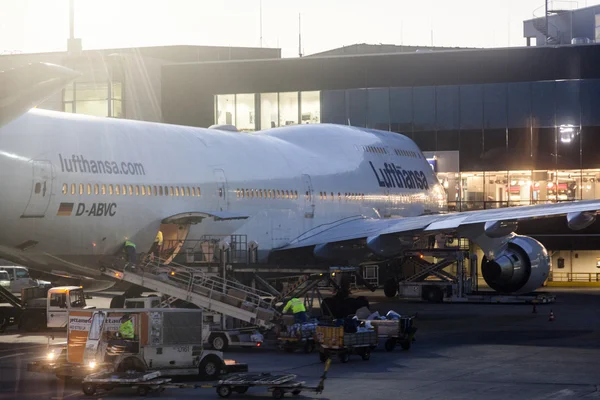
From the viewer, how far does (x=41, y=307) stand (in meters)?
33.8

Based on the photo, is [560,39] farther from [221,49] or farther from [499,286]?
[499,286]

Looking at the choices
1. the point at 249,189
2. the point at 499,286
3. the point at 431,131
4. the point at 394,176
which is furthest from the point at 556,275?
the point at 249,189

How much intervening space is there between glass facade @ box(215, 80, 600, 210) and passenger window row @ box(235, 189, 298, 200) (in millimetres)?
24995

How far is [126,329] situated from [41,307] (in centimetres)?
1363

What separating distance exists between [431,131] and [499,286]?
2581cm

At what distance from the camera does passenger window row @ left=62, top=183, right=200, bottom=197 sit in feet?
92.4

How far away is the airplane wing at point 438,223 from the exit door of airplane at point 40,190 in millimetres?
11256

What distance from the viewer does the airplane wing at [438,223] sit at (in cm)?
3038

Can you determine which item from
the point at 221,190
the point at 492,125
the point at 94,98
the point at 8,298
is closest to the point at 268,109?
the point at 94,98

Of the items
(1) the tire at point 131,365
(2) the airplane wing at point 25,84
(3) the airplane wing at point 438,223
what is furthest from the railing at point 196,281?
(2) the airplane wing at point 25,84

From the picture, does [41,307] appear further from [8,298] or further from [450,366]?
[450,366]

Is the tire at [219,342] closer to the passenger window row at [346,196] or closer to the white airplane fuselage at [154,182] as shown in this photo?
the white airplane fuselage at [154,182]

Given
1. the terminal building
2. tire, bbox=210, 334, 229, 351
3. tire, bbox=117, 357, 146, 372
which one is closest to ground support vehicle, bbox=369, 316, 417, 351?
tire, bbox=210, 334, 229, 351

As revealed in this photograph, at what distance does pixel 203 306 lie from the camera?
28.0 meters
